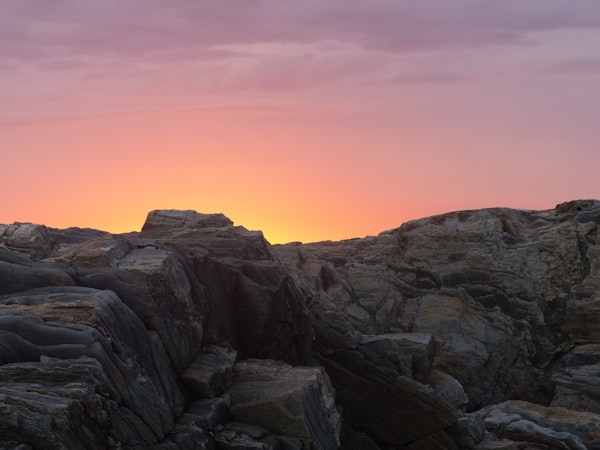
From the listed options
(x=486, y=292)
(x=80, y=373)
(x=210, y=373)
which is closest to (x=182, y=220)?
(x=210, y=373)

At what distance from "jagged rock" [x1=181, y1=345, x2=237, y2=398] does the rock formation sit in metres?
0.10

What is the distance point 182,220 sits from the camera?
168ft

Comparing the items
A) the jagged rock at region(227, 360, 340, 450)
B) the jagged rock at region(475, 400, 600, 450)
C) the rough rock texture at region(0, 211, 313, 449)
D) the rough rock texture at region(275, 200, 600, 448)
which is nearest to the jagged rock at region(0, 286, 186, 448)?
the rough rock texture at region(0, 211, 313, 449)

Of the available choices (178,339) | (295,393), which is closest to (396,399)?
(295,393)

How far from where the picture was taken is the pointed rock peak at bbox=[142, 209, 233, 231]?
50.1 meters

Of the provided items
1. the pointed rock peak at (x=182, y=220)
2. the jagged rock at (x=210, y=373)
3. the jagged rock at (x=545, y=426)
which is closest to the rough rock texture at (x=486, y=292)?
the jagged rock at (x=545, y=426)

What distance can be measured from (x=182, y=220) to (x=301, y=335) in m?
11.6

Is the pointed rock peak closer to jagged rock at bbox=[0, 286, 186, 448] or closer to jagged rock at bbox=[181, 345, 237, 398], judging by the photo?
jagged rock at bbox=[181, 345, 237, 398]

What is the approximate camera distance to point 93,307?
31141 millimetres

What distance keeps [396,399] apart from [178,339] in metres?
14.4

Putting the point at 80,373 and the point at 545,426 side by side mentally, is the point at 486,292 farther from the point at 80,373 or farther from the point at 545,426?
the point at 80,373

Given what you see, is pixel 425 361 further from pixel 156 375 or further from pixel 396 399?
pixel 156 375

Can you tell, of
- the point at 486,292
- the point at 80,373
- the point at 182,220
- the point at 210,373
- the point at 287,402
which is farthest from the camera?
the point at 486,292

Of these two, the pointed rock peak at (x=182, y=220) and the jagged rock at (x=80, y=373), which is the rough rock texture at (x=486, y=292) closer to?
the pointed rock peak at (x=182, y=220)
